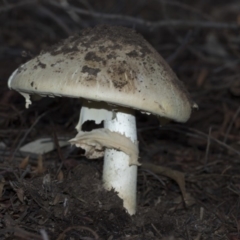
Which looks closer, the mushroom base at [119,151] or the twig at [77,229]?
the twig at [77,229]

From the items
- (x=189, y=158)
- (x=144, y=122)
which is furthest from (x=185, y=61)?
(x=189, y=158)

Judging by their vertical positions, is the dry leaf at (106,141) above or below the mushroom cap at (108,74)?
below

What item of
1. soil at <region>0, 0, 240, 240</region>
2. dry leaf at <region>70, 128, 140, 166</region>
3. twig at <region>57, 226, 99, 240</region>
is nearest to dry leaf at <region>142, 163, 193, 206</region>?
soil at <region>0, 0, 240, 240</region>

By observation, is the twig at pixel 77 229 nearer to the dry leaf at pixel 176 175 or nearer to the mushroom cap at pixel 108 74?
the mushroom cap at pixel 108 74

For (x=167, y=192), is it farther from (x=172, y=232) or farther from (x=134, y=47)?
(x=134, y=47)

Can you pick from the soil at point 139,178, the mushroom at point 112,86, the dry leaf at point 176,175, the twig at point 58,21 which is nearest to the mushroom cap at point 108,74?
the mushroom at point 112,86

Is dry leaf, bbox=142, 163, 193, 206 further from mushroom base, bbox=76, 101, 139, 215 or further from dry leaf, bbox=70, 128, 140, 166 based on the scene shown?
dry leaf, bbox=70, 128, 140, 166

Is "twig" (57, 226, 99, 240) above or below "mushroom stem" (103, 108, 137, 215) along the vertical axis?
below
